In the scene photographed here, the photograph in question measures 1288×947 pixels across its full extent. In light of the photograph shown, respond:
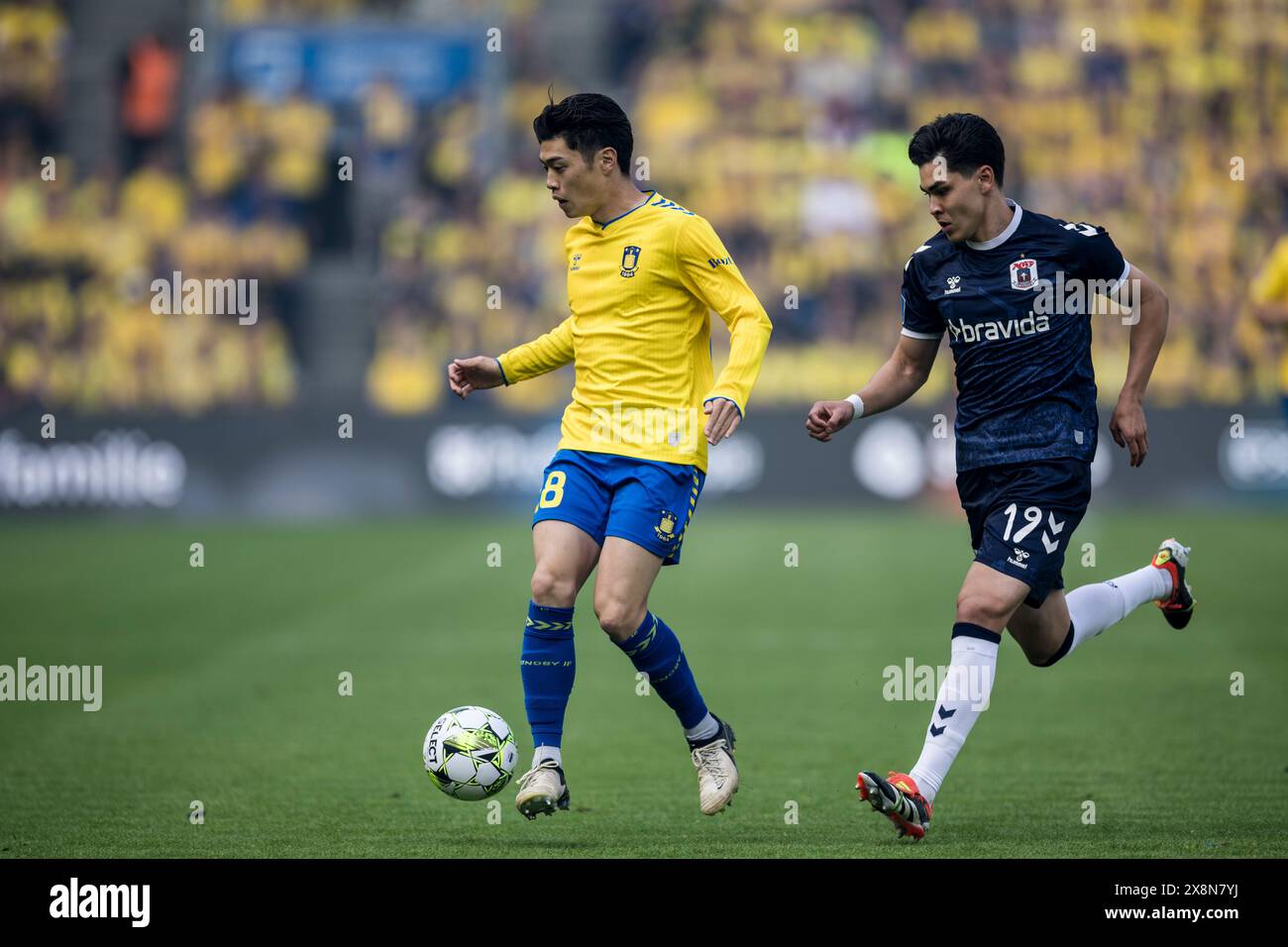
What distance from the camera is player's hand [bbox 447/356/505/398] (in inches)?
250

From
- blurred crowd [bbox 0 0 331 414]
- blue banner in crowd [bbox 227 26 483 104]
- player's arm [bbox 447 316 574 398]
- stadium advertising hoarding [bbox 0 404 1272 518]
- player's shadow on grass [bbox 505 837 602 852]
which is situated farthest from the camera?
blue banner in crowd [bbox 227 26 483 104]

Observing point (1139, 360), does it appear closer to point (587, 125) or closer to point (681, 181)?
point (587, 125)

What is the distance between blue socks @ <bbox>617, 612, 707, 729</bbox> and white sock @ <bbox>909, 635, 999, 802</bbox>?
855 millimetres

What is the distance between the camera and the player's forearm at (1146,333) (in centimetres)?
594

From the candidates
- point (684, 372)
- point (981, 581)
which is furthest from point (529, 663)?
point (981, 581)

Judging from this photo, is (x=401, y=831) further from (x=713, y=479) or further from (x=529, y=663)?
(x=713, y=479)

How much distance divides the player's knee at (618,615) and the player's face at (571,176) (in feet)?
4.31

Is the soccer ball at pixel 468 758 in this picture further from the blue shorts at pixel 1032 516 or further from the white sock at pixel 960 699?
the blue shorts at pixel 1032 516

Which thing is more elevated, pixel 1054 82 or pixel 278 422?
pixel 1054 82

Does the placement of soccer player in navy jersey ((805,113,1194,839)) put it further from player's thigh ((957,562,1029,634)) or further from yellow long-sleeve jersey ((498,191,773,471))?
yellow long-sleeve jersey ((498,191,773,471))

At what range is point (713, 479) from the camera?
20641mm

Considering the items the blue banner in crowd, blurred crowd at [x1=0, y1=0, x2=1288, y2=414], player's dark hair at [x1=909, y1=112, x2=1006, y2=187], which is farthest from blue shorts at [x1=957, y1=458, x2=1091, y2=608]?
the blue banner in crowd

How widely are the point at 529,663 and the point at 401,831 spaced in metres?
0.69

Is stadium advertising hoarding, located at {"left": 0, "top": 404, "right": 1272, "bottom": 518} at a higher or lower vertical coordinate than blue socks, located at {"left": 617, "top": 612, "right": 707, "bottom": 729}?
higher
